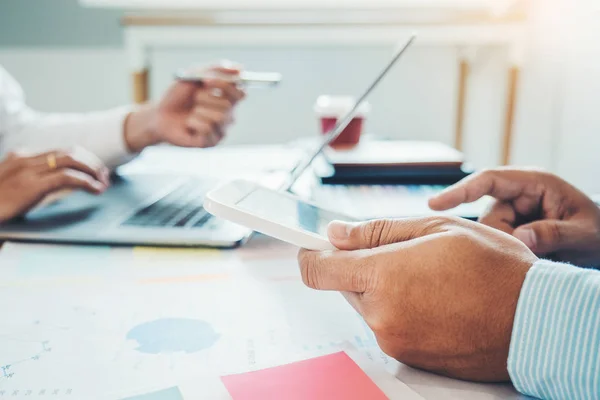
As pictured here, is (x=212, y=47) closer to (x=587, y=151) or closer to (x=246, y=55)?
(x=246, y=55)

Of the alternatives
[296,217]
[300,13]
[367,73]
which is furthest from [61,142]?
[367,73]

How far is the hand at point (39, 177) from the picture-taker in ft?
1.99

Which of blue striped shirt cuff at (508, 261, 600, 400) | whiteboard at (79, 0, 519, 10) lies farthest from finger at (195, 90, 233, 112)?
whiteboard at (79, 0, 519, 10)

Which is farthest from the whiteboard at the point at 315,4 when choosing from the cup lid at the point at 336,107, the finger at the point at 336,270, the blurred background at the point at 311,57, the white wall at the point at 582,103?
the finger at the point at 336,270

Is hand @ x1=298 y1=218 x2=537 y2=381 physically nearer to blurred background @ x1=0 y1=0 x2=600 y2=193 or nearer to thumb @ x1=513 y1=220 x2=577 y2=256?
thumb @ x1=513 y1=220 x2=577 y2=256

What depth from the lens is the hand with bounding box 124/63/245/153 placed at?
85 cm

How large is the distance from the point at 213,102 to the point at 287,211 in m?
0.47

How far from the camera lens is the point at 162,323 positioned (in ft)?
1.29

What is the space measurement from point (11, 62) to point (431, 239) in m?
1.70

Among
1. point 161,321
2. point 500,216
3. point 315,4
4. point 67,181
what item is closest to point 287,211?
point 161,321

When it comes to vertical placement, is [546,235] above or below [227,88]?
below

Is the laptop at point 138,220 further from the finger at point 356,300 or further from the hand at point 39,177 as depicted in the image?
the finger at point 356,300

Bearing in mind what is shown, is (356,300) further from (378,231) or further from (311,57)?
(311,57)

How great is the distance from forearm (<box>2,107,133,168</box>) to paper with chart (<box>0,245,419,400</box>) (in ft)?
1.16
